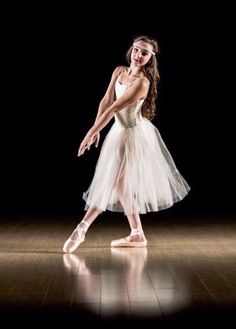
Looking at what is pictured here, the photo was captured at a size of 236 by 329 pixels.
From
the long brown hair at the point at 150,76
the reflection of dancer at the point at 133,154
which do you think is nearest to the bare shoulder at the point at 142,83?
the reflection of dancer at the point at 133,154

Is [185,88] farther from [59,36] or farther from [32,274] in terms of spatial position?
[32,274]

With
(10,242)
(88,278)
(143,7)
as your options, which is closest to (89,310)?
(88,278)

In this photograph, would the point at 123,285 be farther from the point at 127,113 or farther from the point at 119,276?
the point at 127,113

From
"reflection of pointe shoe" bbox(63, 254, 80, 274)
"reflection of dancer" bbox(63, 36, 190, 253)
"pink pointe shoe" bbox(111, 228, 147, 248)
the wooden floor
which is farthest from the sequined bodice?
"reflection of pointe shoe" bbox(63, 254, 80, 274)

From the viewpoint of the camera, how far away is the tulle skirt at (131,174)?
5082 mm

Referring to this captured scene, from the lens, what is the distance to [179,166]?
880cm

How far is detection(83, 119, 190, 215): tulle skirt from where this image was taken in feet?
16.7

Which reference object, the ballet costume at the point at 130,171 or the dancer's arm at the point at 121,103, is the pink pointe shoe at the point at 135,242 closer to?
the ballet costume at the point at 130,171

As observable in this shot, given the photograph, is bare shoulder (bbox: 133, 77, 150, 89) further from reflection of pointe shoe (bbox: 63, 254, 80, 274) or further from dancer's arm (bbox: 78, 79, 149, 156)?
reflection of pointe shoe (bbox: 63, 254, 80, 274)

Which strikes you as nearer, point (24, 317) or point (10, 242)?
point (24, 317)

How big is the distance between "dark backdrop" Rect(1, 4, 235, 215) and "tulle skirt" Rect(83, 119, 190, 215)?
2645mm

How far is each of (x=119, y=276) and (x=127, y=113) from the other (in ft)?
4.46

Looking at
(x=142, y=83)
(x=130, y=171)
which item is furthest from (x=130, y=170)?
(x=142, y=83)

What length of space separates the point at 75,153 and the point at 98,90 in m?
0.68
